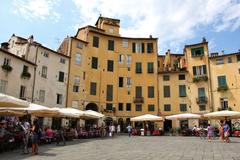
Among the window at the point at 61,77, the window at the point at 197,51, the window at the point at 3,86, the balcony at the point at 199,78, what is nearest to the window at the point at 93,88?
the window at the point at 61,77

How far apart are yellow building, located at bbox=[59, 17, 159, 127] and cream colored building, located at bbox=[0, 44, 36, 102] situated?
7.82m

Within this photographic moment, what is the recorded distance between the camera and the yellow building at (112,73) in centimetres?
3631

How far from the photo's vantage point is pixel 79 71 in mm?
36219

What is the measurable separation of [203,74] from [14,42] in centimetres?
2897

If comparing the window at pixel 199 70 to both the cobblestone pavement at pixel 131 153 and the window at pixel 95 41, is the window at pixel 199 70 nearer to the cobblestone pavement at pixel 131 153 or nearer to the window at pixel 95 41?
the window at pixel 95 41

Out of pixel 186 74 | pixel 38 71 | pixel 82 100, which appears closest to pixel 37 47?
pixel 38 71

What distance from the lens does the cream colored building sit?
78.6ft

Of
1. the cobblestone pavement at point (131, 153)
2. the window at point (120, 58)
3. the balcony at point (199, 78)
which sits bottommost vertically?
the cobblestone pavement at point (131, 153)

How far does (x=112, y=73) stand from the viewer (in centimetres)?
4000

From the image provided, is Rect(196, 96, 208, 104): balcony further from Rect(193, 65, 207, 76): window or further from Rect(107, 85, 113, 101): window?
Rect(107, 85, 113, 101): window

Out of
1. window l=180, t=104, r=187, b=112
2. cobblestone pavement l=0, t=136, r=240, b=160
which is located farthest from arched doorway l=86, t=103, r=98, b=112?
cobblestone pavement l=0, t=136, r=240, b=160

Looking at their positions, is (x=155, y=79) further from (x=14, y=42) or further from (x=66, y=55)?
(x=14, y=42)

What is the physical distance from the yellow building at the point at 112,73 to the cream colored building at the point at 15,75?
7.82 meters

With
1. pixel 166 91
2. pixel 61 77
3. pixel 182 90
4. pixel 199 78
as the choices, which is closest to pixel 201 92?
pixel 199 78
